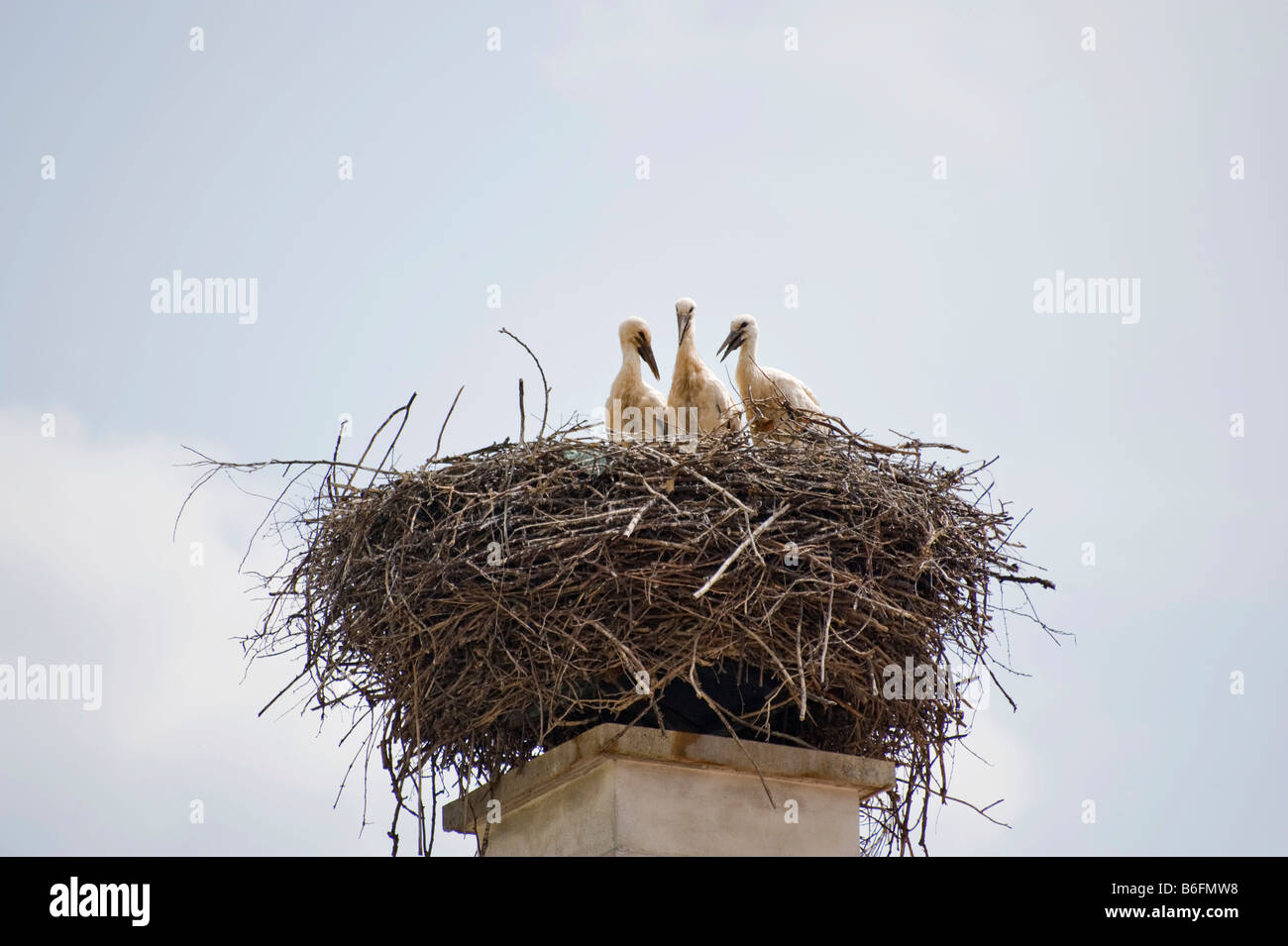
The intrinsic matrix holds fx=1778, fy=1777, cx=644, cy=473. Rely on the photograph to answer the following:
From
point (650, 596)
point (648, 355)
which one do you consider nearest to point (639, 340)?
point (648, 355)

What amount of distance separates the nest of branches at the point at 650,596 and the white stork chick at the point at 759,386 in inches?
63.2

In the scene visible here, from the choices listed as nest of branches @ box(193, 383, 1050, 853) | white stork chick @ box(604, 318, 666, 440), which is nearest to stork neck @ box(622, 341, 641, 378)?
white stork chick @ box(604, 318, 666, 440)

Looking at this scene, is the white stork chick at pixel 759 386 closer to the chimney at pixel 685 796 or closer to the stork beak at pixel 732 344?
the stork beak at pixel 732 344

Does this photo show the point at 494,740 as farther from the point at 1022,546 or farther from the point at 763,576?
the point at 1022,546

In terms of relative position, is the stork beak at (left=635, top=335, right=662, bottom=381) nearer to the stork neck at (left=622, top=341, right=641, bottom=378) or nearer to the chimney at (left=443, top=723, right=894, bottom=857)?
the stork neck at (left=622, top=341, right=641, bottom=378)

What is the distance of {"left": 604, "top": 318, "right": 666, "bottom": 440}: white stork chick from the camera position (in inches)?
373

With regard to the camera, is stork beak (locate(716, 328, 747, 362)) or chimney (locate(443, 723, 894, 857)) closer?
chimney (locate(443, 723, 894, 857))

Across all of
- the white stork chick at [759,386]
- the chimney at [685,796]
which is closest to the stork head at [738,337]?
the white stork chick at [759,386]

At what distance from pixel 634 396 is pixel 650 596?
3049mm

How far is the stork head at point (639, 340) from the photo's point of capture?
989 centimetres

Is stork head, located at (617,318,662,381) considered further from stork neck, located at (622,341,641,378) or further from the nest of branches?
the nest of branches

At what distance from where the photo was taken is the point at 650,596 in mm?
6715

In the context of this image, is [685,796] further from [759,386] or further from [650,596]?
[759,386]

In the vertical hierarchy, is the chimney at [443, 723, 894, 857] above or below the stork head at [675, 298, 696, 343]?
below
